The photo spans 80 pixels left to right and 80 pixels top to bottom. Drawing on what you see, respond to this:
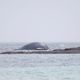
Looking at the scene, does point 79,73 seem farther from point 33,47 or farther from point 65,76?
point 33,47

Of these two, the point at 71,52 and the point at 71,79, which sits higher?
the point at 71,52

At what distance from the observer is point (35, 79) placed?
27.2 meters

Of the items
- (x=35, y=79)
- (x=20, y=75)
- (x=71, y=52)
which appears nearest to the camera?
(x=35, y=79)

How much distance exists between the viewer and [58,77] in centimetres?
2831

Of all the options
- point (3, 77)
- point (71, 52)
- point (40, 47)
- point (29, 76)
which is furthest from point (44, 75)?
point (40, 47)

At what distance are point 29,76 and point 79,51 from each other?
34160 millimetres

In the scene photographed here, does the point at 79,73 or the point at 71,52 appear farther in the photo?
the point at 71,52

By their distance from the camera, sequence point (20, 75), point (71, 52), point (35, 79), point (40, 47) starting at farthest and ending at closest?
point (40, 47) → point (71, 52) → point (20, 75) → point (35, 79)

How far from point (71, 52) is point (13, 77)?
33.8 m

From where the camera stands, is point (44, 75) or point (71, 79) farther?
point (44, 75)

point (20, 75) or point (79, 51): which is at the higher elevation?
point (79, 51)

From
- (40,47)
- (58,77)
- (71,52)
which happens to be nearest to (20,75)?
(58,77)

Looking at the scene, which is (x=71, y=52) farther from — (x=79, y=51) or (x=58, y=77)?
(x=58, y=77)

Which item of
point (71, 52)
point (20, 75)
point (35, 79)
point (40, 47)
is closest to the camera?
→ point (35, 79)
